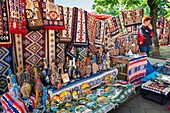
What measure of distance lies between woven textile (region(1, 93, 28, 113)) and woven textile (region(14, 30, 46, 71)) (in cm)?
49

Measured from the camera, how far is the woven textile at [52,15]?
8.20ft

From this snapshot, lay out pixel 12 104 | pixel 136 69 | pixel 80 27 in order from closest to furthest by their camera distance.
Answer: pixel 12 104 → pixel 80 27 → pixel 136 69

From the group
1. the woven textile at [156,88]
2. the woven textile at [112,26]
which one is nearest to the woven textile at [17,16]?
the woven textile at [112,26]

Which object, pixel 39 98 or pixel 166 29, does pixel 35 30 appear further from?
pixel 166 29

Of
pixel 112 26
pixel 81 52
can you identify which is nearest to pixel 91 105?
pixel 81 52

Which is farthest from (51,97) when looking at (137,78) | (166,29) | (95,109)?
(166,29)

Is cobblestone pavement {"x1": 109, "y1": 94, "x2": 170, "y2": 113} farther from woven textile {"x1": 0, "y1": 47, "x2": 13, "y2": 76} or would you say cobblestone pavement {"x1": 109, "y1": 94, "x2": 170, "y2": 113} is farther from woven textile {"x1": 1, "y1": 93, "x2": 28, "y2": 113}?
woven textile {"x1": 0, "y1": 47, "x2": 13, "y2": 76}

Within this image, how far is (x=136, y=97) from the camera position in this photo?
3.73m

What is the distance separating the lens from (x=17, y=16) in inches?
84.4

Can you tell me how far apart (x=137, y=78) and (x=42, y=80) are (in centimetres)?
263

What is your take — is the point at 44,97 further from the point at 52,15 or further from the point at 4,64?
the point at 52,15

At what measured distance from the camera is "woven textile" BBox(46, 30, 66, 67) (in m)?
2.67

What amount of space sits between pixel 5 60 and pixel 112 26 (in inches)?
104

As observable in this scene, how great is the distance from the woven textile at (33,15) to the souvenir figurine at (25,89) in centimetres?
80
